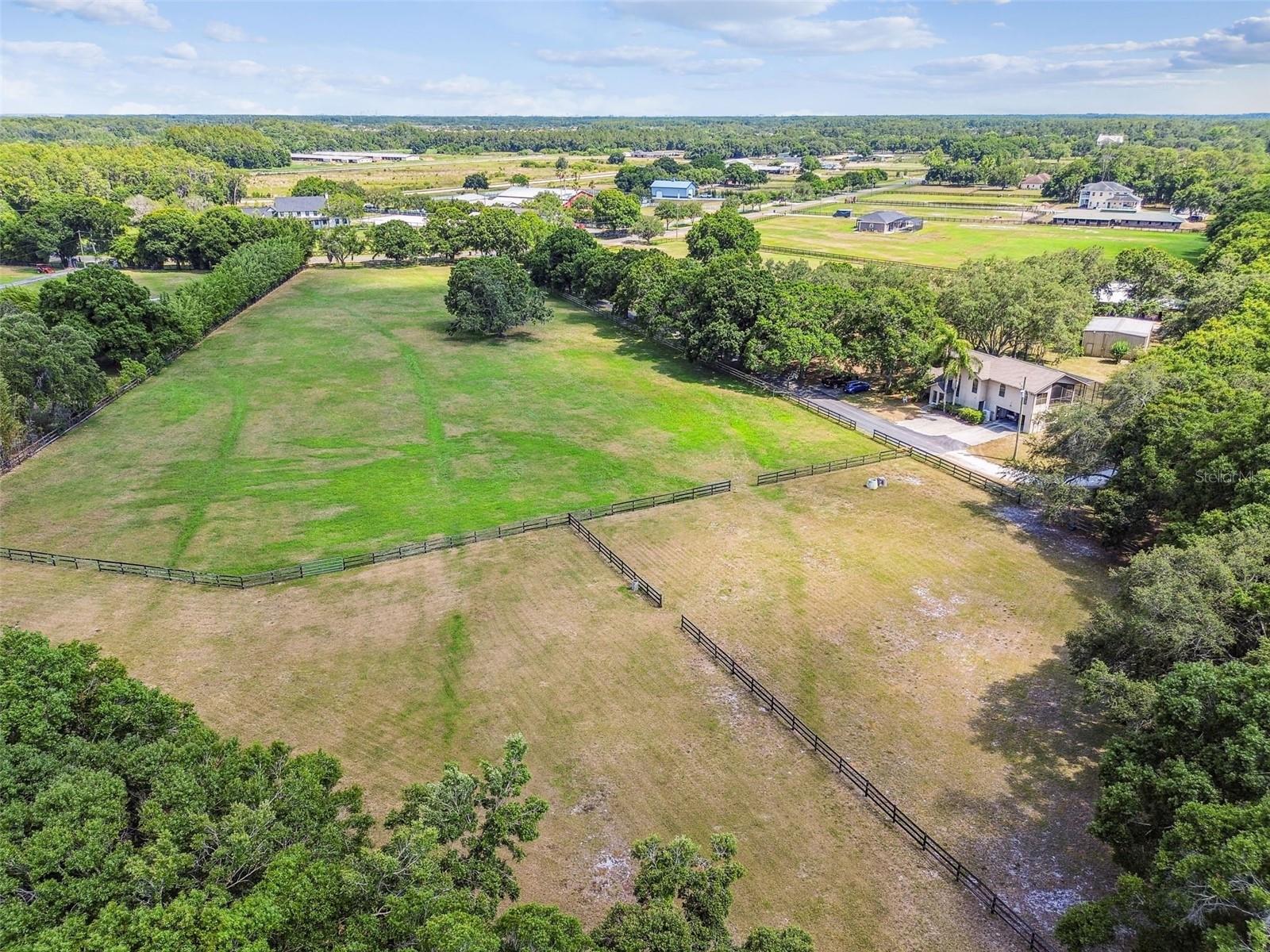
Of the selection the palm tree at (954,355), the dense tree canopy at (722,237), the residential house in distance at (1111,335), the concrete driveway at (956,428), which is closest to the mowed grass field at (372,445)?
the concrete driveway at (956,428)

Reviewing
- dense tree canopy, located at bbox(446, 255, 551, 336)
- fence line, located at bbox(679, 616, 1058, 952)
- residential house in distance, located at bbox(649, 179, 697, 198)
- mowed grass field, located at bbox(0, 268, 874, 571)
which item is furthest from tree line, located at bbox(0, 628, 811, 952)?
residential house in distance, located at bbox(649, 179, 697, 198)

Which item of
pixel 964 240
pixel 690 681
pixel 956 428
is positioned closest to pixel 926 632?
pixel 690 681

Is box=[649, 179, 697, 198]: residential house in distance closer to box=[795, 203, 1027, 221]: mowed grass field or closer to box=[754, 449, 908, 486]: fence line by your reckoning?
box=[795, 203, 1027, 221]: mowed grass field

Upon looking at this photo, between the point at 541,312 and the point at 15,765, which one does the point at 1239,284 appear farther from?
the point at 15,765

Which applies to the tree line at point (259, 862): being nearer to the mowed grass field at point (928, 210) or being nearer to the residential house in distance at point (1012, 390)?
the residential house in distance at point (1012, 390)

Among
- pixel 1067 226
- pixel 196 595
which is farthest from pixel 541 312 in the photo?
pixel 1067 226
